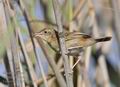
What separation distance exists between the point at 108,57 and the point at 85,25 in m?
0.27

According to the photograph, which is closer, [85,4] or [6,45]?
[6,45]

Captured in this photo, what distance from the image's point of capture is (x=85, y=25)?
7.58 ft

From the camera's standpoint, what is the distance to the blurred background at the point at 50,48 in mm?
1934

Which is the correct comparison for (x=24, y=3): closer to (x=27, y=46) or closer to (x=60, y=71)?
(x=27, y=46)

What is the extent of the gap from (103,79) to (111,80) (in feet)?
0.27

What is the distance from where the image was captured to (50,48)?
6.90 feet

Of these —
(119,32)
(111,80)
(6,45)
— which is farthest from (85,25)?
(6,45)

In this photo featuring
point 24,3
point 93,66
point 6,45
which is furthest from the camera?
point 93,66

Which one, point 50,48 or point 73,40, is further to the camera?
point 50,48

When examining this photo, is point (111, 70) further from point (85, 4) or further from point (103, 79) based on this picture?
point (85, 4)

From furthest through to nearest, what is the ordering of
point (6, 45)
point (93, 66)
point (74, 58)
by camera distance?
point (93, 66) < point (74, 58) < point (6, 45)

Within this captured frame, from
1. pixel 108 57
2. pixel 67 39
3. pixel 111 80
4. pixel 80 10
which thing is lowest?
pixel 111 80

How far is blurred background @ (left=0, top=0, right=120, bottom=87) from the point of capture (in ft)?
6.34

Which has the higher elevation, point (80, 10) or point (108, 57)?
point (80, 10)
